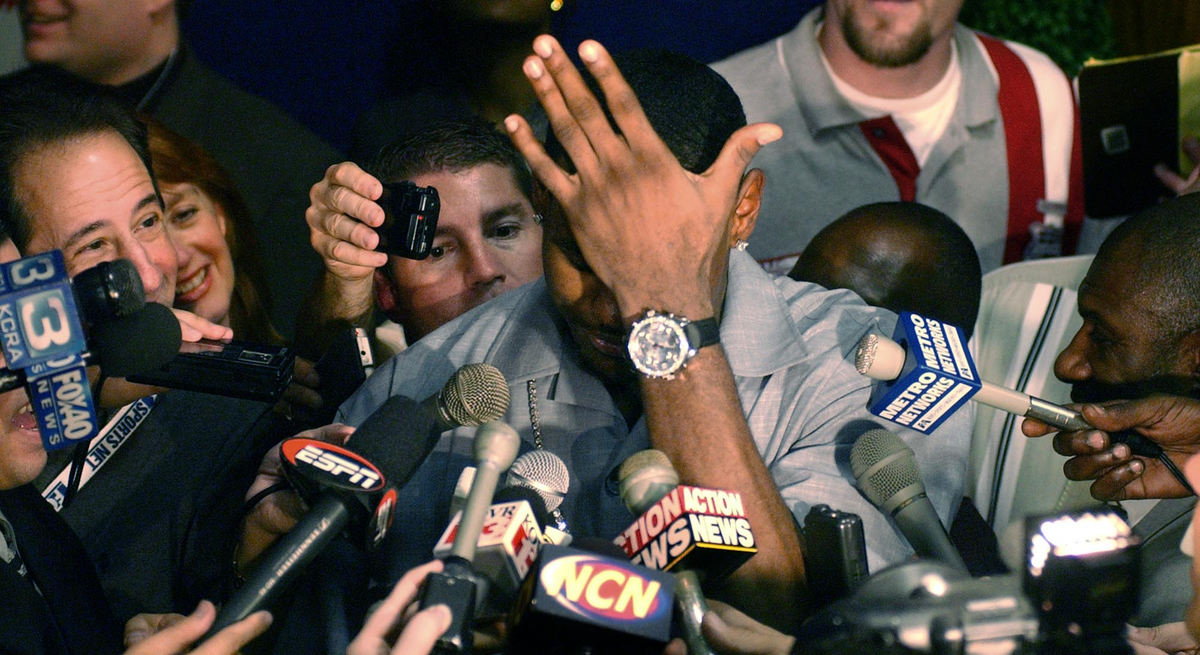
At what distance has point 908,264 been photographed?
235 centimetres

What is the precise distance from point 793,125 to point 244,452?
5.99 feet

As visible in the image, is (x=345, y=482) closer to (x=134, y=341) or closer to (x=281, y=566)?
(x=281, y=566)

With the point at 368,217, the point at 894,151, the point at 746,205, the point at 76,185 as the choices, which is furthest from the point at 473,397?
the point at 894,151

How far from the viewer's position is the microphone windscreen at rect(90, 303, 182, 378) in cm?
130

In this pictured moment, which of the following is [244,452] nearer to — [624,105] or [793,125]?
[624,105]

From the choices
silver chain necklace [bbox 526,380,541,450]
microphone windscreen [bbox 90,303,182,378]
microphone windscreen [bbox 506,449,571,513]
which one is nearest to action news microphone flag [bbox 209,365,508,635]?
microphone windscreen [bbox 506,449,571,513]

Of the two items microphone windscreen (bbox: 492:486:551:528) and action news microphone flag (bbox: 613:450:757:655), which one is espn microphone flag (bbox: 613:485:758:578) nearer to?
action news microphone flag (bbox: 613:450:757:655)

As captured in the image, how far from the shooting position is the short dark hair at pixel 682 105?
1.59 m

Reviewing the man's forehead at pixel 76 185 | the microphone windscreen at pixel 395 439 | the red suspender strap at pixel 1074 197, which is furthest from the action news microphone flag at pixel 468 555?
the red suspender strap at pixel 1074 197

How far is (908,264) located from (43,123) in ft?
5.80

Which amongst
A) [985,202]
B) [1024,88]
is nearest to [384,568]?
[985,202]

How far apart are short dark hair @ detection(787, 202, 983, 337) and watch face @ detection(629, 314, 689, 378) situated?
2.85 ft

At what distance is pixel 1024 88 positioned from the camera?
10.5 feet

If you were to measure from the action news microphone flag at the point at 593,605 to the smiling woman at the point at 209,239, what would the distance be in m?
1.61
